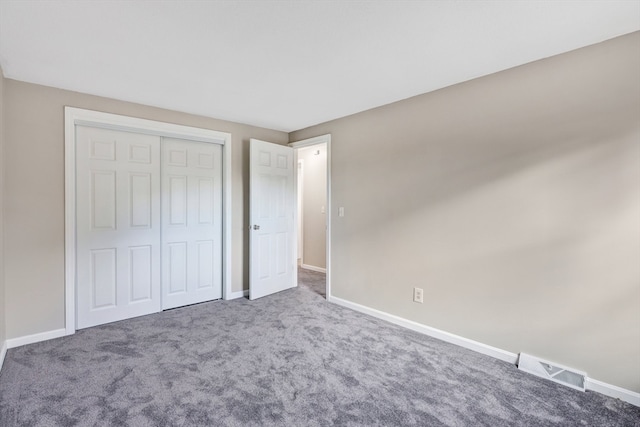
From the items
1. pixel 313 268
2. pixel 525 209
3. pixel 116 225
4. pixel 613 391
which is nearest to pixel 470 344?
pixel 613 391

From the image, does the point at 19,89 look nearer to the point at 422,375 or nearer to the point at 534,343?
the point at 422,375

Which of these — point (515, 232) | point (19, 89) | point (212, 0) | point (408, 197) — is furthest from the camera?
point (408, 197)

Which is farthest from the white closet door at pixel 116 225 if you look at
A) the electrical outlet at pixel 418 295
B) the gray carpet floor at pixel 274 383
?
the electrical outlet at pixel 418 295

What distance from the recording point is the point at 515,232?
2229 mm

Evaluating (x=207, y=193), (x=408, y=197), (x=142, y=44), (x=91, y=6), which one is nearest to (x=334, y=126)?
(x=408, y=197)

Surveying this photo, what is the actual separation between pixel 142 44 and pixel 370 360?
110 inches

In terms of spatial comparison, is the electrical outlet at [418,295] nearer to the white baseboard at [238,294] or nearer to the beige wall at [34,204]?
the white baseboard at [238,294]

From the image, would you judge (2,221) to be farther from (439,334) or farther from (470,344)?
(470,344)

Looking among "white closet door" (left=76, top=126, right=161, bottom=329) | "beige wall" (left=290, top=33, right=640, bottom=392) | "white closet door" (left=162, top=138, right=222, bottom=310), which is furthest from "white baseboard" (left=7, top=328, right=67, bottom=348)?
"beige wall" (left=290, top=33, right=640, bottom=392)

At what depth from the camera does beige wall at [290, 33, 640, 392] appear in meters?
1.84

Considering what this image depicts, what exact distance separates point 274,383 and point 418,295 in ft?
5.13

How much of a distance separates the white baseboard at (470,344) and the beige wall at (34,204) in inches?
111

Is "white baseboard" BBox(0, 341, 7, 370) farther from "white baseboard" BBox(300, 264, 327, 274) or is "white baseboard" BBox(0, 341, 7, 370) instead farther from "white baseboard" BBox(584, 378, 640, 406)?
"white baseboard" BBox(584, 378, 640, 406)

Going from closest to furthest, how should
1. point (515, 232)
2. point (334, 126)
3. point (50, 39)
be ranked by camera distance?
point (50, 39)
point (515, 232)
point (334, 126)
